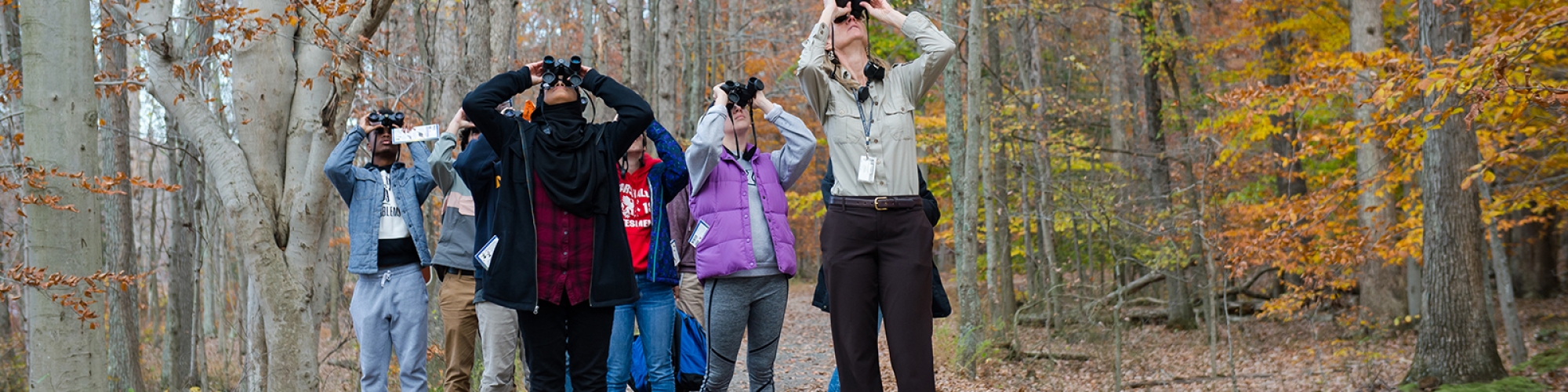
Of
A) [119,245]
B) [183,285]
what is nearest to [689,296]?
[119,245]

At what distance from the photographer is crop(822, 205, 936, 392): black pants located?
356cm

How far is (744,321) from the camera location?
14.7 feet

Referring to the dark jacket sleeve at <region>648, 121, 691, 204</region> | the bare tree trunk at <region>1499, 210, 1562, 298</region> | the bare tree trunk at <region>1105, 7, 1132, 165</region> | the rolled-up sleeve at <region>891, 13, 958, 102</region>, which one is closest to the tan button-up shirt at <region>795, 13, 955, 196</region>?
the rolled-up sleeve at <region>891, 13, 958, 102</region>

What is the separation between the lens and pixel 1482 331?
7852mm

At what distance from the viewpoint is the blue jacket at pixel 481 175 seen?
12.3ft

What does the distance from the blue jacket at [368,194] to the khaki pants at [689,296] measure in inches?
49.2

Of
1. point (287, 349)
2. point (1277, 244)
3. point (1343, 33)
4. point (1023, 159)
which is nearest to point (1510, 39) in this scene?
point (1277, 244)

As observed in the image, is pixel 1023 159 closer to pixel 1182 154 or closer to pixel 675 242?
pixel 1182 154

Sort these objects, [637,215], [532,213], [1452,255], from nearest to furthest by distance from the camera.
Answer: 1. [532,213]
2. [637,215]
3. [1452,255]

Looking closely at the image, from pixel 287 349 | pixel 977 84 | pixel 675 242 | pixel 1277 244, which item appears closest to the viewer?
pixel 675 242

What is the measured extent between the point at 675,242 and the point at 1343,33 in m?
12.5

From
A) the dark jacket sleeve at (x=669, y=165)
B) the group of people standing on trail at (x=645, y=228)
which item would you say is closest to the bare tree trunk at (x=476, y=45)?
the group of people standing on trail at (x=645, y=228)

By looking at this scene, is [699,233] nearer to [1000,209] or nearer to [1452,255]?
[1452,255]

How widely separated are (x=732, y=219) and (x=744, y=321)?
1.56ft
